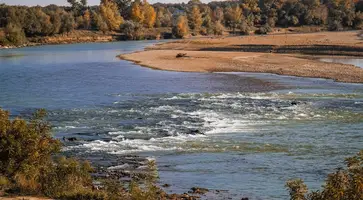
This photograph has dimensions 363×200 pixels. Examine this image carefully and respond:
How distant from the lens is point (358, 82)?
123ft

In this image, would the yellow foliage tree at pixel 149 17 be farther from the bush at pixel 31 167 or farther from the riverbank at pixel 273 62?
the bush at pixel 31 167

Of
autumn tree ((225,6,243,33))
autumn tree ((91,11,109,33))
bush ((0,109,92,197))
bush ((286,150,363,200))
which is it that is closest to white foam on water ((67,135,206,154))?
bush ((0,109,92,197))

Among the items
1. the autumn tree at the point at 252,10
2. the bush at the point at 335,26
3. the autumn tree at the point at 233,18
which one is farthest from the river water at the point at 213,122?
the autumn tree at the point at 252,10

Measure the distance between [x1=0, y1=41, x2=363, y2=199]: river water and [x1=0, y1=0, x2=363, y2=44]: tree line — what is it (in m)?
72.3

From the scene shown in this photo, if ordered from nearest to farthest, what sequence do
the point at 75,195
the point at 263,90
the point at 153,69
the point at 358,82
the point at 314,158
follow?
the point at 75,195 < the point at 314,158 < the point at 263,90 < the point at 358,82 < the point at 153,69

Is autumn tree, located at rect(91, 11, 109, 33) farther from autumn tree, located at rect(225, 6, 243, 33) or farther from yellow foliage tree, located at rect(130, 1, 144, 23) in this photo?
autumn tree, located at rect(225, 6, 243, 33)

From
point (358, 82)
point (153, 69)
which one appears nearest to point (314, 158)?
Result: point (358, 82)

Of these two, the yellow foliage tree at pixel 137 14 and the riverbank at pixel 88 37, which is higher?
the yellow foliage tree at pixel 137 14

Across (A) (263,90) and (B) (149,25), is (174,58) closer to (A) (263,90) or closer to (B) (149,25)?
(A) (263,90)

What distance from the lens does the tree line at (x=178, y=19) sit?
382 ft

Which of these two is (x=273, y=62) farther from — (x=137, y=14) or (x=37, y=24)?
(x=137, y=14)

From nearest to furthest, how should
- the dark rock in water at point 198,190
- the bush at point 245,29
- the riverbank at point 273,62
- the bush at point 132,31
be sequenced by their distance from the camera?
the dark rock in water at point 198,190
the riverbank at point 273,62
the bush at point 245,29
the bush at point 132,31

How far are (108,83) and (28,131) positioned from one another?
27.5 metres

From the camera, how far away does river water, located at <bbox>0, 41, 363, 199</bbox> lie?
1675cm
